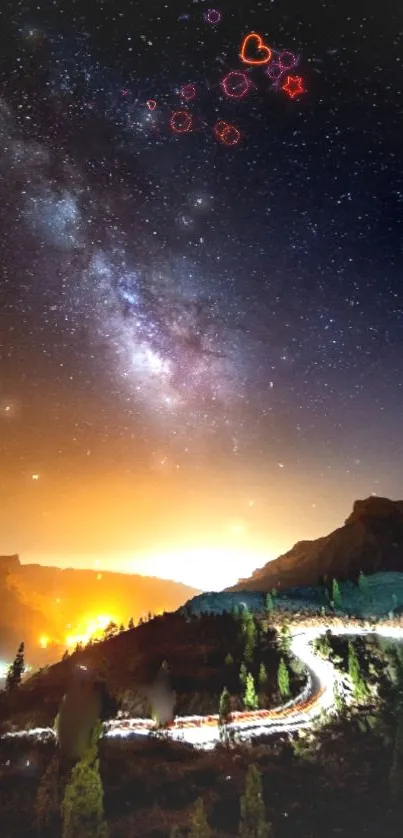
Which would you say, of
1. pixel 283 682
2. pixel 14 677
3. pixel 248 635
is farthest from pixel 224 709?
pixel 14 677

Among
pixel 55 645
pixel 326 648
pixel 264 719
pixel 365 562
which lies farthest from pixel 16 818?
pixel 55 645

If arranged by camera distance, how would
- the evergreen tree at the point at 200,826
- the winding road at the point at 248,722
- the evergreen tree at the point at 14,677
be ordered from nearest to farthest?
→ 1. the evergreen tree at the point at 200,826
2. the winding road at the point at 248,722
3. the evergreen tree at the point at 14,677

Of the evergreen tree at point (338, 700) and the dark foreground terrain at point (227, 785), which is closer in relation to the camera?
the dark foreground terrain at point (227, 785)

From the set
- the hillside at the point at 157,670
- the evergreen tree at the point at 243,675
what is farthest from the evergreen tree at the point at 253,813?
the evergreen tree at the point at 243,675

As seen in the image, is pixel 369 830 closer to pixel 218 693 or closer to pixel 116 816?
pixel 116 816

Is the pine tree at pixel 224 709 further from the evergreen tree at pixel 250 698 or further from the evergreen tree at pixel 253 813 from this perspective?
the evergreen tree at pixel 253 813
